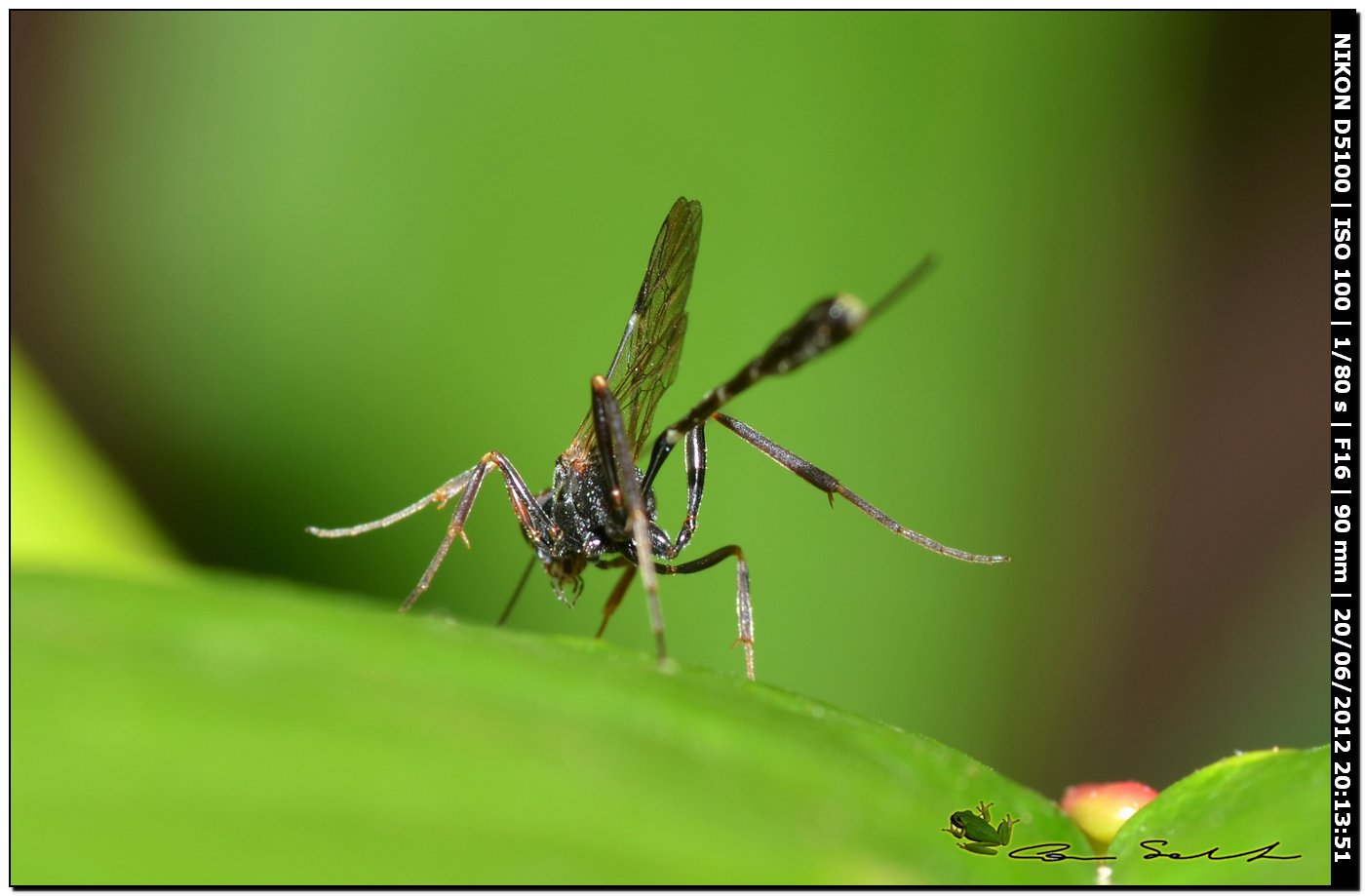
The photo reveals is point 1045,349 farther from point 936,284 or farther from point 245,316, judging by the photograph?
point 245,316

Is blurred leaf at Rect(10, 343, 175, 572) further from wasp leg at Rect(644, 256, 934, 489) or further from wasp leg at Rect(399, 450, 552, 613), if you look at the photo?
wasp leg at Rect(644, 256, 934, 489)

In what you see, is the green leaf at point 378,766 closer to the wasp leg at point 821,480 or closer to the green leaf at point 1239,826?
the green leaf at point 1239,826

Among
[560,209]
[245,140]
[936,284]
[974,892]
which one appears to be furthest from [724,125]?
[974,892]

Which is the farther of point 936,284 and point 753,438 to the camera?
point 936,284

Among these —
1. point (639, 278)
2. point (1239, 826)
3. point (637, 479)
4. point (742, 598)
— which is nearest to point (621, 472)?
point (637, 479)

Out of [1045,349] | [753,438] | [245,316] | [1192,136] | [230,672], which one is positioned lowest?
[230,672]

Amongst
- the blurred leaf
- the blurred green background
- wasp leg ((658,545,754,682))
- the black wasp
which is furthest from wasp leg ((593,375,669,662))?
the blurred leaf

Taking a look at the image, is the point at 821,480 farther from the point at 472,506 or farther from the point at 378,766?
the point at 378,766
